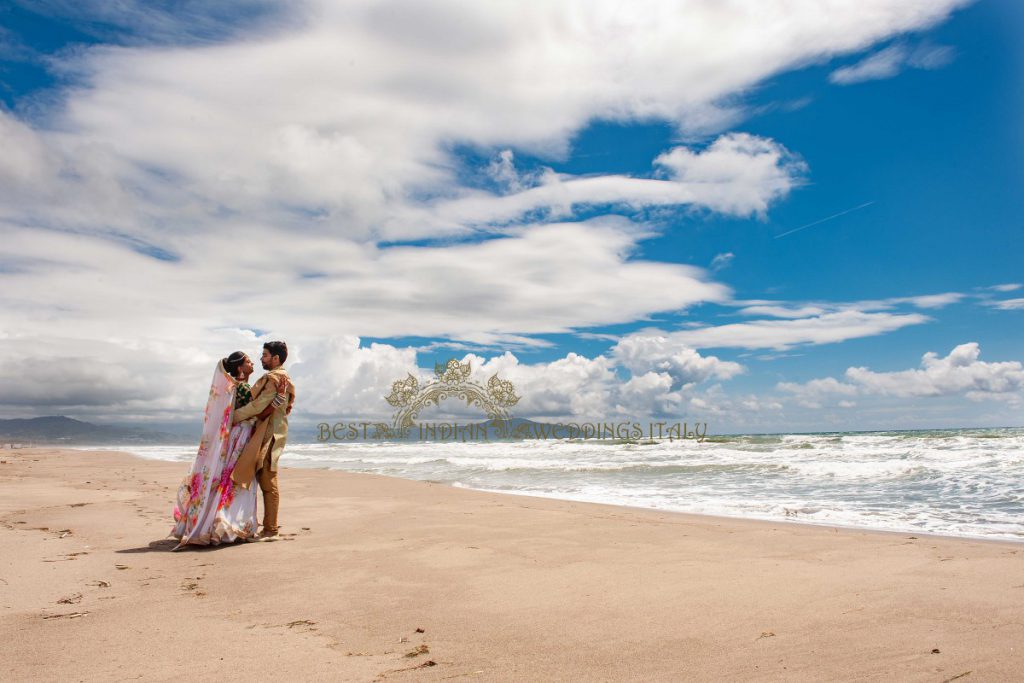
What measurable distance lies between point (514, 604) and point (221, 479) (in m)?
3.77

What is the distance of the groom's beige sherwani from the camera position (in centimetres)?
651

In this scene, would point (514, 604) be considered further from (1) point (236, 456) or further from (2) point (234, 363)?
(2) point (234, 363)

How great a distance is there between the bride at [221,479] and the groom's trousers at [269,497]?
0.39 ft

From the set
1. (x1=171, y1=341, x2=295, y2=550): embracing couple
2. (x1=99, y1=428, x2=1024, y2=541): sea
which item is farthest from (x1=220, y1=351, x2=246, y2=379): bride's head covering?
(x1=99, y1=428, x2=1024, y2=541): sea

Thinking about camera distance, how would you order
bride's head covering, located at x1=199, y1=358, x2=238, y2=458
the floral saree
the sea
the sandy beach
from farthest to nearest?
the sea
bride's head covering, located at x1=199, y1=358, x2=238, y2=458
the floral saree
the sandy beach

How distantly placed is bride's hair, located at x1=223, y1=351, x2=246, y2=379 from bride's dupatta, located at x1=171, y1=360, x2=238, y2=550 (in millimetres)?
56

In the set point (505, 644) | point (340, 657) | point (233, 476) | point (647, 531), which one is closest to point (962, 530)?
point (647, 531)

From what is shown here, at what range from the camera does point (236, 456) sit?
21.2 feet

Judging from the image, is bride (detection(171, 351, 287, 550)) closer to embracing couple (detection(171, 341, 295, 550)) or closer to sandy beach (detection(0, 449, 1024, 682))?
embracing couple (detection(171, 341, 295, 550))

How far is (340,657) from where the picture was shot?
303 centimetres

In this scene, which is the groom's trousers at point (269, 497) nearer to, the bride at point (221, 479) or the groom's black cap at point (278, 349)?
the bride at point (221, 479)

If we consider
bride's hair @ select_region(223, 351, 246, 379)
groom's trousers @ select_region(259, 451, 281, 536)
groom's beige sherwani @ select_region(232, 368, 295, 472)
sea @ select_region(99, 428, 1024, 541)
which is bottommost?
sea @ select_region(99, 428, 1024, 541)

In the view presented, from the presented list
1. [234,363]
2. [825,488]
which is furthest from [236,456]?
[825,488]

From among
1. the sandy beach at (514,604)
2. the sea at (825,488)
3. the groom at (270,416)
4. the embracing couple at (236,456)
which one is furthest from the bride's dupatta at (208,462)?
the sea at (825,488)
